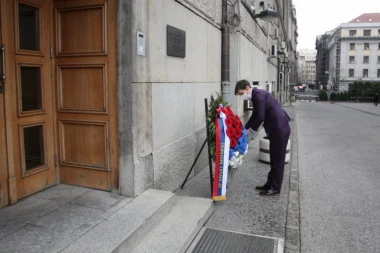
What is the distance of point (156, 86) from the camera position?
502cm

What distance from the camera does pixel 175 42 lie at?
5.60 metres

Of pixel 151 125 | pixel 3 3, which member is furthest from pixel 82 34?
pixel 151 125

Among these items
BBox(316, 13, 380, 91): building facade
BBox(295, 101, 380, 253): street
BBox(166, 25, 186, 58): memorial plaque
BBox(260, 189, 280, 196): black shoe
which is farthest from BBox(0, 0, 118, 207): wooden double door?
BBox(316, 13, 380, 91): building facade

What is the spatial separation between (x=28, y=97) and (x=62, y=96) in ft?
1.69

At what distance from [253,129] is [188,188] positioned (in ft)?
4.62

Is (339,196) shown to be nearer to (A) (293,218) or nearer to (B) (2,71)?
(A) (293,218)

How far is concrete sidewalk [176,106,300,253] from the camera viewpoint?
4.47 m

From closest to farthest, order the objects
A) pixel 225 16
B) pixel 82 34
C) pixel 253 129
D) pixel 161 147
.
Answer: pixel 82 34 → pixel 161 147 → pixel 253 129 → pixel 225 16

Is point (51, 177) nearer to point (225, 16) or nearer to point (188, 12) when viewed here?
point (188, 12)

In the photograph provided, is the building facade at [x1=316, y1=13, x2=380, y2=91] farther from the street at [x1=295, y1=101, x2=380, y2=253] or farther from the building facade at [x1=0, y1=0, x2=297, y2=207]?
the building facade at [x1=0, y1=0, x2=297, y2=207]

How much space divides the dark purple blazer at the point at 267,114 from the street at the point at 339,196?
3.96ft

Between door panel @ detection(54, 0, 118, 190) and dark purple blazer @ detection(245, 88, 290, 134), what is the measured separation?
220 centimetres

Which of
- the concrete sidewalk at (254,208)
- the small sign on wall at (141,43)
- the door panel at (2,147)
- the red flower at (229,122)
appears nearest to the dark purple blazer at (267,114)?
the red flower at (229,122)

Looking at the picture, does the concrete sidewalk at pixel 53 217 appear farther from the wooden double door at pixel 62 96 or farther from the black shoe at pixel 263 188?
the black shoe at pixel 263 188
